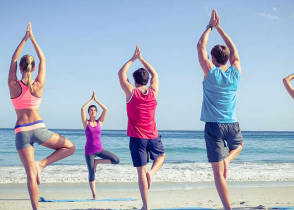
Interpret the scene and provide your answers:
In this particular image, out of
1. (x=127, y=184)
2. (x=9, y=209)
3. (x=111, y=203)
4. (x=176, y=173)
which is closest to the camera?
(x=9, y=209)

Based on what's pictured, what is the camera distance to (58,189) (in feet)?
28.1

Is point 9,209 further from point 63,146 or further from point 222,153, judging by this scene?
point 222,153

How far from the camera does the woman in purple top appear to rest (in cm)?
673

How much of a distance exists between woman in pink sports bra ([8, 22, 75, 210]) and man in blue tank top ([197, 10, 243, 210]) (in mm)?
1959

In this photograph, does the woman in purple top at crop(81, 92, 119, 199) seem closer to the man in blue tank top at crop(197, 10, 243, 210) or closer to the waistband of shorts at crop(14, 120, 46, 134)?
the waistband of shorts at crop(14, 120, 46, 134)

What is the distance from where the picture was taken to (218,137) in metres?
4.25

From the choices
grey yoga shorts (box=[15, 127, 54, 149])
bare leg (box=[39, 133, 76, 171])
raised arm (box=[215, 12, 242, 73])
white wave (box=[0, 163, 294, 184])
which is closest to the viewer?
grey yoga shorts (box=[15, 127, 54, 149])

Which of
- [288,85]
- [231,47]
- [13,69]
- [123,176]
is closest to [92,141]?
[13,69]

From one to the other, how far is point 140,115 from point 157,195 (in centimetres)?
332

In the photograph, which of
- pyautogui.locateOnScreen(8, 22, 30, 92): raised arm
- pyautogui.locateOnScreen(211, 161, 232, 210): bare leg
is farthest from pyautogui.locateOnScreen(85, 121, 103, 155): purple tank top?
pyautogui.locateOnScreen(211, 161, 232, 210): bare leg

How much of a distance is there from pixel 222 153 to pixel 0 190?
657 centimetres

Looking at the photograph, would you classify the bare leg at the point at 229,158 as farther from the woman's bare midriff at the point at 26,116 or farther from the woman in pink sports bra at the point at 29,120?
the woman's bare midriff at the point at 26,116

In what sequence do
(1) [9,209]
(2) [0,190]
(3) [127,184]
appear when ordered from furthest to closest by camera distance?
1. (3) [127,184]
2. (2) [0,190]
3. (1) [9,209]

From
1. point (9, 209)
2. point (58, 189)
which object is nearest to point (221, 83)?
point (9, 209)
